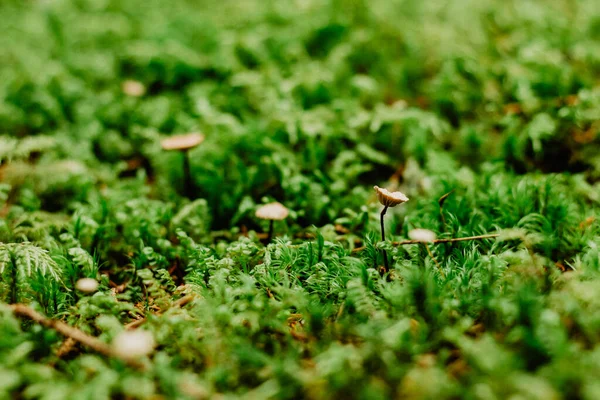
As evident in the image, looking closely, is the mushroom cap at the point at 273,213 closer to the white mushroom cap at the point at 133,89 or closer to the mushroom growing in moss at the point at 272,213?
the mushroom growing in moss at the point at 272,213

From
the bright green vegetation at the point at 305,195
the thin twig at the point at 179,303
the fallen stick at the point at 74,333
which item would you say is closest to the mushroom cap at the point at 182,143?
the bright green vegetation at the point at 305,195

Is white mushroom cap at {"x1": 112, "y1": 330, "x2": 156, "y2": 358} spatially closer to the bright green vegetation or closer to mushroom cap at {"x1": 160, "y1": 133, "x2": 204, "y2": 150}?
the bright green vegetation

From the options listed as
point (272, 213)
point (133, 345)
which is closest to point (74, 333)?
point (133, 345)

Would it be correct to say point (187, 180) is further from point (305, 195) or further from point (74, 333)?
point (74, 333)

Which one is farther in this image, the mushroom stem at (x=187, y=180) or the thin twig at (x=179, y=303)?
the mushroom stem at (x=187, y=180)

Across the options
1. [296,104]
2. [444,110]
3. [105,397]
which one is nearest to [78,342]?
[105,397]

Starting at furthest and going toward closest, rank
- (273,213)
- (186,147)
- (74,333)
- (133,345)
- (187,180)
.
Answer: (187,180) → (186,147) → (273,213) → (74,333) → (133,345)
